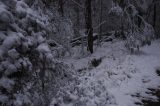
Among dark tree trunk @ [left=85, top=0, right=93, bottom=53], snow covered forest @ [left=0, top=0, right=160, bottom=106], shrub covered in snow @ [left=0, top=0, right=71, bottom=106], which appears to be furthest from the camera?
dark tree trunk @ [left=85, top=0, right=93, bottom=53]

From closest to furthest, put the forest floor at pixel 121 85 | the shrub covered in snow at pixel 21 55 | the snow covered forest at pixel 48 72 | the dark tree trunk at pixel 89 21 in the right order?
the shrub covered in snow at pixel 21 55 < the snow covered forest at pixel 48 72 < the forest floor at pixel 121 85 < the dark tree trunk at pixel 89 21

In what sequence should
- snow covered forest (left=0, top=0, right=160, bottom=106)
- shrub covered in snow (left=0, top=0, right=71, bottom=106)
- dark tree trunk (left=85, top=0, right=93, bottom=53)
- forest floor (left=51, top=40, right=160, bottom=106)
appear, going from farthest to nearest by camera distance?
dark tree trunk (left=85, top=0, right=93, bottom=53)
forest floor (left=51, top=40, right=160, bottom=106)
snow covered forest (left=0, top=0, right=160, bottom=106)
shrub covered in snow (left=0, top=0, right=71, bottom=106)

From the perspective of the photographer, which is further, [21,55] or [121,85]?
[121,85]

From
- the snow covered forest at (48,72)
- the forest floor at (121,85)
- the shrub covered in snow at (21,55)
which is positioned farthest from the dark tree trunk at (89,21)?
the shrub covered in snow at (21,55)

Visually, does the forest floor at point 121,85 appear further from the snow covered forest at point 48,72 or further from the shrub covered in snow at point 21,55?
the shrub covered in snow at point 21,55

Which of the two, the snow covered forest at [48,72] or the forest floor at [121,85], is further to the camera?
the forest floor at [121,85]

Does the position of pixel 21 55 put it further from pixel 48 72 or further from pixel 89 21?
pixel 89 21

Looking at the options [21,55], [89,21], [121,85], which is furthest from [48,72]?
[89,21]

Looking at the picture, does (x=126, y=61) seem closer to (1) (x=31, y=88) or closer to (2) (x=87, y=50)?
(2) (x=87, y=50)

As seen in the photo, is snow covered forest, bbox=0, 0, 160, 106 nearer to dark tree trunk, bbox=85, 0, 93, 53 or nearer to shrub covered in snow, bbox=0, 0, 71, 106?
A: shrub covered in snow, bbox=0, 0, 71, 106

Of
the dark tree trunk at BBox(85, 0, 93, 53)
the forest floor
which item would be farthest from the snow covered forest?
the dark tree trunk at BBox(85, 0, 93, 53)

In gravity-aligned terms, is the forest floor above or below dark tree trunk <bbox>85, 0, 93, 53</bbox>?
below

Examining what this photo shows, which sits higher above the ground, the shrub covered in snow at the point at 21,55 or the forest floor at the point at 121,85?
the shrub covered in snow at the point at 21,55

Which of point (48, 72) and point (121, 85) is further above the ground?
point (48, 72)
